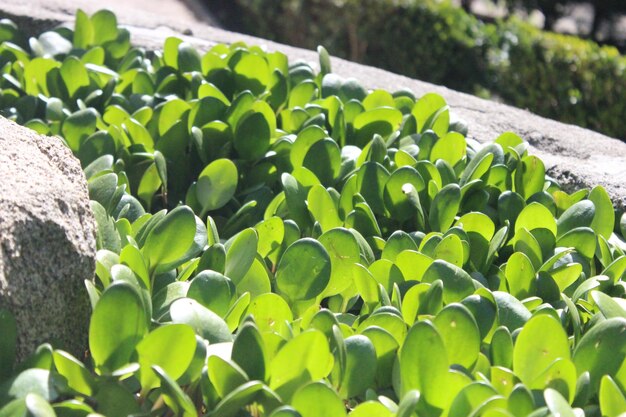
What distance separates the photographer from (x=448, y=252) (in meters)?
1.89

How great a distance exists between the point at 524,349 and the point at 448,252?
0.39 meters

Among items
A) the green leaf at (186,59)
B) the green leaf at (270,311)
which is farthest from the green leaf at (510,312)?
the green leaf at (186,59)

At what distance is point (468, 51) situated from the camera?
741 centimetres

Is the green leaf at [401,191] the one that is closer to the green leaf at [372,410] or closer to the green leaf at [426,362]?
the green leaf at [426,362]

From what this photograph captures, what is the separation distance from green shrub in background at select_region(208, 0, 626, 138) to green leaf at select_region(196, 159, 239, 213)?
472 cm

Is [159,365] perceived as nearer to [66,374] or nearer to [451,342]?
[66,374]

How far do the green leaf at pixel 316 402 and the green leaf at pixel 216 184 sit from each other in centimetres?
98

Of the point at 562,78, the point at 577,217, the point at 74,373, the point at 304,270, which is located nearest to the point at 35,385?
the point at 74,373

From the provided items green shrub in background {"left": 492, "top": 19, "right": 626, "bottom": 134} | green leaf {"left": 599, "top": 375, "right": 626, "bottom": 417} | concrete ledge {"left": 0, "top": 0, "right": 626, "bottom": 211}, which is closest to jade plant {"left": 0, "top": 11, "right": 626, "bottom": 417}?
green leaf {"left": 599, "top": 375, "right": 626, "bottom": 417}

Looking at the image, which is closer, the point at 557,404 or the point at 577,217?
the point at 557,404

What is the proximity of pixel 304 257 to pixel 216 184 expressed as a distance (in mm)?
557

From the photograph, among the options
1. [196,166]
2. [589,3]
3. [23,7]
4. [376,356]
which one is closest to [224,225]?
[196,166]

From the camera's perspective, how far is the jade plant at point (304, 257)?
4.68ft

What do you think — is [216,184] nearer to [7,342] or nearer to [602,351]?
[7,342]
